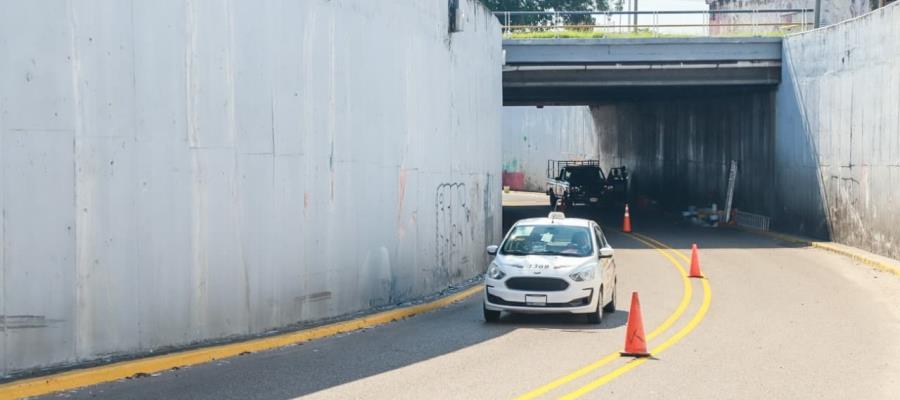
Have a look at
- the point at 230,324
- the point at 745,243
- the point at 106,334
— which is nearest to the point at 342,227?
the point at 230,324

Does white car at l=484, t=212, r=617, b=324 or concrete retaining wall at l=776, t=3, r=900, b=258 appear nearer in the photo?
white car at l=484, t=212, r=617, b=324

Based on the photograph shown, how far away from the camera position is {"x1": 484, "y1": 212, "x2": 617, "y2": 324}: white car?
17172 millimetres

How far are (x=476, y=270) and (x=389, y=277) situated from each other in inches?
278

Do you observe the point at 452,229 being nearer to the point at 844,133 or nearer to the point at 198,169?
the point at 198,169

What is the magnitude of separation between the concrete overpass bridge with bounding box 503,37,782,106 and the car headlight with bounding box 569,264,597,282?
21.6m

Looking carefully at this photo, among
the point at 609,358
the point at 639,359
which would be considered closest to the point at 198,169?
the point at 609,358

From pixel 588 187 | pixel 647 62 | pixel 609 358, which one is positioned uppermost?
pixel 647 62

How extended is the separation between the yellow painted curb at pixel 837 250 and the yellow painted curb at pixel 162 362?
44.7ft

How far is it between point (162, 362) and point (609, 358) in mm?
5074

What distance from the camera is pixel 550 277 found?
1722cm

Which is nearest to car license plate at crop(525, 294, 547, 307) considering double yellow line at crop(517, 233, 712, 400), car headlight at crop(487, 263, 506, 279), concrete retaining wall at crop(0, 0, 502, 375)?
car headlight at crop(487, 263, 506, 279)

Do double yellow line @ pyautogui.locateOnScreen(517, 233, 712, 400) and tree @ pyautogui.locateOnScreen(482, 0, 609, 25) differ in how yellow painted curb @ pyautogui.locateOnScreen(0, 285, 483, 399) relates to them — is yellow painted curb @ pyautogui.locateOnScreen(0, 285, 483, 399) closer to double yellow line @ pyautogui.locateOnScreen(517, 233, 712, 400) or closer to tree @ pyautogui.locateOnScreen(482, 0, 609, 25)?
double yellow line @ pyautogui.locateOnScreen(517, 233, 712, 400)

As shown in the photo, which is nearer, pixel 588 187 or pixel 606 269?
pixel 606 269

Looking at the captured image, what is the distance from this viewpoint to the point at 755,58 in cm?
3928
